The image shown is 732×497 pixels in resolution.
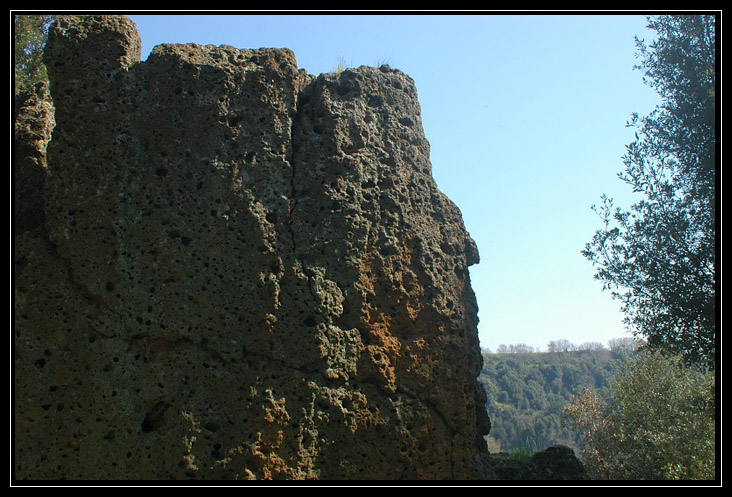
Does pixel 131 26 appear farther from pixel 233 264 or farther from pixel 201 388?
pixel 201 388

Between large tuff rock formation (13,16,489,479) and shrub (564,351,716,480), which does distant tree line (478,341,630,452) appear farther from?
large tuff rock formation (13,16,489,479)

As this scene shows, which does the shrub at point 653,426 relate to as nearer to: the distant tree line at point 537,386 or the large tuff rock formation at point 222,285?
the large tuff rock formation at point 222,285

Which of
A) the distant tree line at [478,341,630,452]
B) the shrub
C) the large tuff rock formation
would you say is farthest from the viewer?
the distant tree line at [478,341,630,452]

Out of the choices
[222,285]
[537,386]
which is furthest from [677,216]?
[537,386]

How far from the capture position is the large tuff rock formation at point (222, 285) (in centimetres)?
447

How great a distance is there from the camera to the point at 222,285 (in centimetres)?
484

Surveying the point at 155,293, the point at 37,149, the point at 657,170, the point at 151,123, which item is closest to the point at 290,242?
the point at 155,293

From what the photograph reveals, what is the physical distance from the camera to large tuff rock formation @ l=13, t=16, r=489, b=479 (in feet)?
14.7

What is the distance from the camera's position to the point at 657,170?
902 centimetres

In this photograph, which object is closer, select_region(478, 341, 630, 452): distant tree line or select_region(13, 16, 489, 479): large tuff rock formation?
Result: select_region(13, 16, 489, 479): large tuff rock formation

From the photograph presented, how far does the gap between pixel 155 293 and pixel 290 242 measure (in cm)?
121

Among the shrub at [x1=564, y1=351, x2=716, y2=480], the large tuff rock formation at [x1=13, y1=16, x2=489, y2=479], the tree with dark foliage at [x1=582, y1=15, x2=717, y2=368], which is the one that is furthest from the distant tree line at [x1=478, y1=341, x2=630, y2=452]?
the large tuff rock formation at [x1=13, y1=16, x2=489, y2=479]

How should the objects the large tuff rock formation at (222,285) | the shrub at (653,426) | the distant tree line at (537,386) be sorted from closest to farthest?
1. the large tuff rock formation at (222,285)
2. the shrub at (653,426)
3. the distant tree line at (537,386)

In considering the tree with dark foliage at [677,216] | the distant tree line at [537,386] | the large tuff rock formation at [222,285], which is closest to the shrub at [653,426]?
the tree with dark foliage at [677,216]
